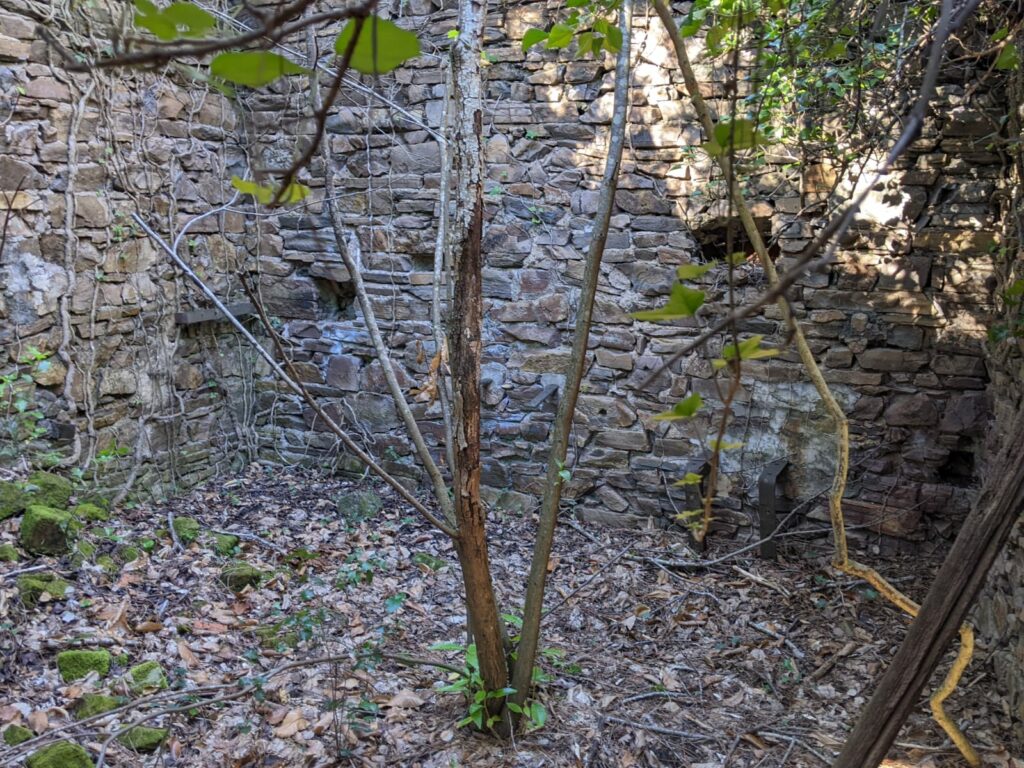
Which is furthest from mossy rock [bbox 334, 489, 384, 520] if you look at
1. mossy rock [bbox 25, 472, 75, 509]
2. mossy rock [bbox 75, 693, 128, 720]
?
mossy rock [bbox 75, 693, 128, 720]

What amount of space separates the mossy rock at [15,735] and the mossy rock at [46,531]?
1.02m

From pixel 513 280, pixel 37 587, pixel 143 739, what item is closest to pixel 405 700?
pixel 143 739

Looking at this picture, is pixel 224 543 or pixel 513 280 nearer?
pixel 224 543

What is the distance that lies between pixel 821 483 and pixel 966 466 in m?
0.60

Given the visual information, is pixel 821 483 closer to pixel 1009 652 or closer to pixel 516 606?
pixel 1009 652

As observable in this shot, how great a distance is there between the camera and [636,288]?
4.00 m

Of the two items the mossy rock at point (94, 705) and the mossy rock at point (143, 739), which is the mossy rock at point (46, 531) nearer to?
the mossy rock at point (94, 705)

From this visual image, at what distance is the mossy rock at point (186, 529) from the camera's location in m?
3.63

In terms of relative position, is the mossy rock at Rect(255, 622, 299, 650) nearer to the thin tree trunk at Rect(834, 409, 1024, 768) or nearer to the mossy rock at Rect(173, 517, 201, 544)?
the mossy rock at Rect(173, 517, 201, 544)

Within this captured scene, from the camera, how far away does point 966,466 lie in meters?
3.50

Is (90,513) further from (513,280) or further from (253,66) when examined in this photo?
(253,66)

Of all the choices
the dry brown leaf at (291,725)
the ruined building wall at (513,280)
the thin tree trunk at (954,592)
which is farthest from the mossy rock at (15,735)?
the thin tree trunk at (954,592)

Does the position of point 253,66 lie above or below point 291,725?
above

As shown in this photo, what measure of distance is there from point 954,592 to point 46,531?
3.10 metres
